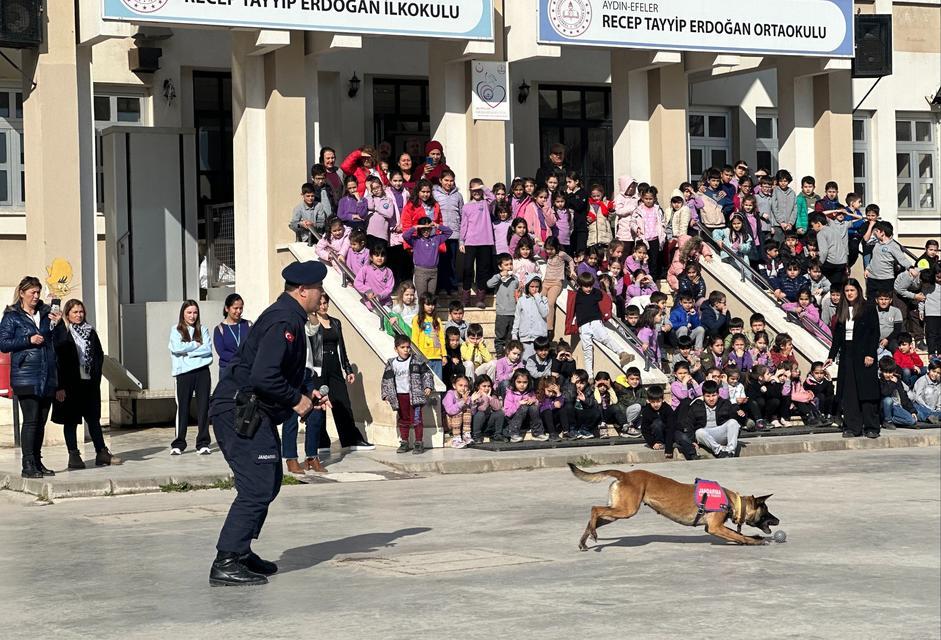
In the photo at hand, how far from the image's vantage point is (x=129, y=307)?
2267 cm

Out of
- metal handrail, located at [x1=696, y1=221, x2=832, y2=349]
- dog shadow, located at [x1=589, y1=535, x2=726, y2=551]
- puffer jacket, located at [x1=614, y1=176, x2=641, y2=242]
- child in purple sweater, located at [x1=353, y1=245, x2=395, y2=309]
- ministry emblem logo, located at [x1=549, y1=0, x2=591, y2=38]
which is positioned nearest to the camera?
dog shadow, located at [x1=589, y1=535, x2=726, y2=551]

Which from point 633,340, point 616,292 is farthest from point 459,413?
point 616,292

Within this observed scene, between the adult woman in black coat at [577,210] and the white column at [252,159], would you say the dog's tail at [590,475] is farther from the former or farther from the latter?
the adult woman in black coat at [577,210]

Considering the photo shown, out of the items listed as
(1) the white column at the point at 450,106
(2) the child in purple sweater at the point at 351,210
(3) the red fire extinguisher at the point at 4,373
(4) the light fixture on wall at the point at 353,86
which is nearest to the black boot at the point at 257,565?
(3) the red fire extinguisher at the point at 4,373

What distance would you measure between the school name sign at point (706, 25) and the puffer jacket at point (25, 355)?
10.6 meters

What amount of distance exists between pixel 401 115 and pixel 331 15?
19.5ft

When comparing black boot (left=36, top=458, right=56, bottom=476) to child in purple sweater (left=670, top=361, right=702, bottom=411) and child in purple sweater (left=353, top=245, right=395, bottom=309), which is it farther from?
child in purple sweater (left=670, top=361, right=702, bottom=411)

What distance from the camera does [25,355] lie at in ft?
50.1

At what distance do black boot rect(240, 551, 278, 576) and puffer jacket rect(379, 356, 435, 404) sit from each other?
7.70 metres

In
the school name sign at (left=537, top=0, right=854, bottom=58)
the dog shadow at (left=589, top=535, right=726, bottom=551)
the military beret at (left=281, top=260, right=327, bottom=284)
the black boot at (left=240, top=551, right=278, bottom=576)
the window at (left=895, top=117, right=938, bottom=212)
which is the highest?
the school name sign at (left=537, top=0, right=854, bottom=58)

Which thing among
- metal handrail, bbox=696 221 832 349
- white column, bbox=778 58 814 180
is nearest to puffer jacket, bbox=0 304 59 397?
metal handrail, bbox=696 221 832 349

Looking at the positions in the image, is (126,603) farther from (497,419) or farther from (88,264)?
(88,264)

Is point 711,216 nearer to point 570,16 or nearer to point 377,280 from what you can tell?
point 570,16

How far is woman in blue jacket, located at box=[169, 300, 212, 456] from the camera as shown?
1766 cm
